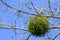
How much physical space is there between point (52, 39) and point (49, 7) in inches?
17.7

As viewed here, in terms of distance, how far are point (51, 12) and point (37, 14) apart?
190mm

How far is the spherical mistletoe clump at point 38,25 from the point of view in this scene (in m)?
3.83

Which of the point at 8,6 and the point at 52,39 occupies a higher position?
the point at 8,6

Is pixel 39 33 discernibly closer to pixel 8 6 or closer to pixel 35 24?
pixel 35 24

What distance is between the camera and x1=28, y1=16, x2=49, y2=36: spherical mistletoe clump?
12.6 ft

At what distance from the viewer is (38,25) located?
382 cm

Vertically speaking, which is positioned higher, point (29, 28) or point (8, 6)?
point (8, 6)

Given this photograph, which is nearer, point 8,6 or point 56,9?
point 8,6

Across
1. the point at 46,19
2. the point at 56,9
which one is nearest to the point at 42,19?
the point at 46,19

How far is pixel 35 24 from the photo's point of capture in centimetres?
383

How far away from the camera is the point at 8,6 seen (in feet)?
12.5

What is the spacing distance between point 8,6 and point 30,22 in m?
0.33

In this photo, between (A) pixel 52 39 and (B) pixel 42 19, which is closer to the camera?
(B) pixel 42 19

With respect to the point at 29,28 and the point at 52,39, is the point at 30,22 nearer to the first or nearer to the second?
the point at 29,28
